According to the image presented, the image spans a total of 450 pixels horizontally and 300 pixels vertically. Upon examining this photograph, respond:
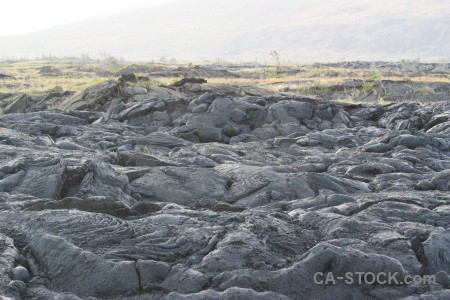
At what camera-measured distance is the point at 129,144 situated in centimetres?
1538

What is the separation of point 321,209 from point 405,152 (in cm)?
636

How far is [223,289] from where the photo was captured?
558 centimetres

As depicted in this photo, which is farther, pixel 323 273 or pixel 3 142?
pixel 3 142

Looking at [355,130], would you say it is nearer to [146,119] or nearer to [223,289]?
[146,119]

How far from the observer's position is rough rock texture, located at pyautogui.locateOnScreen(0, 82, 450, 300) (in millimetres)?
5734

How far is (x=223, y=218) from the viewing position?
758cm

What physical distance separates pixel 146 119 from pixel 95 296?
600 inches

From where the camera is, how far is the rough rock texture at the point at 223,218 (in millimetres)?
5734

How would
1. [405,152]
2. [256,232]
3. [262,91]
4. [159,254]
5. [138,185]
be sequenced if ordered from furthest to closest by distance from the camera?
[262,91] < [405,152] < [138,185] < [256,232] < [159,254]

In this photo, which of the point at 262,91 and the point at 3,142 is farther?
the point at 262,91

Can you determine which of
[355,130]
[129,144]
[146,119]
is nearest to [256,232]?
[129,144]

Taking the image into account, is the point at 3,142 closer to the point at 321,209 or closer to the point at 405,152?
the point at 321,209

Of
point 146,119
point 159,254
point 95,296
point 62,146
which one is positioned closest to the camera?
point 95,296

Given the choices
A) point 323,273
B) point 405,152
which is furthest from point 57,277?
point 405,152
